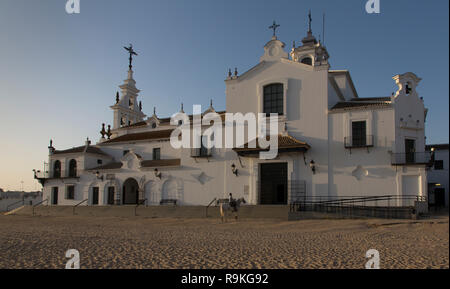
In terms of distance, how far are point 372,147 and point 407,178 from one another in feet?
9.40

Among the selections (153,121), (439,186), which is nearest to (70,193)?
(153,121)

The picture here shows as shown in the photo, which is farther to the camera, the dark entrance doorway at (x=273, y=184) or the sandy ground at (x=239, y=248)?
the dark entrance doorway at (x=273, y=184)

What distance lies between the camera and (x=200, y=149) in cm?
3006

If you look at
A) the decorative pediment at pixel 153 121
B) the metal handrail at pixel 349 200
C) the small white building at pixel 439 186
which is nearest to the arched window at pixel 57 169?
the decorative pediment at pixel 153 121

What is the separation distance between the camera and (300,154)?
87.0 ft

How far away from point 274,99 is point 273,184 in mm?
6436

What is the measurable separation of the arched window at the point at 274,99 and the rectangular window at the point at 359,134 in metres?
5.35

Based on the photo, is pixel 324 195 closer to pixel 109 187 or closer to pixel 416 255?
pixel 416 255

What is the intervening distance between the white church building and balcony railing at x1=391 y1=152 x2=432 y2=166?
7 cm

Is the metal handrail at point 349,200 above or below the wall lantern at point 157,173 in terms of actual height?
below

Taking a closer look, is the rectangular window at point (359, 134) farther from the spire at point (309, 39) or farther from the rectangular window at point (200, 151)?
the spire at point (309, 39)

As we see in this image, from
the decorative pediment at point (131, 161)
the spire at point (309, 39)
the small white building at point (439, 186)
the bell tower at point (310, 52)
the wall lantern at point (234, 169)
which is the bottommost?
the small white building at point (439, 186)

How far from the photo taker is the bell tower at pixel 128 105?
45125 millimetres

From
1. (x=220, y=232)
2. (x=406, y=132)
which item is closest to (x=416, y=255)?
(x=220, y=232)
